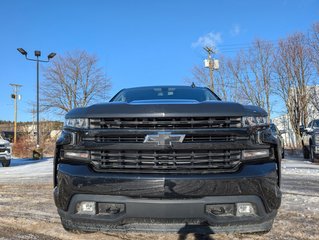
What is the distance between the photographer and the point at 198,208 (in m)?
2.76

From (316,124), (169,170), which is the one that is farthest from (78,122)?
(316,124)

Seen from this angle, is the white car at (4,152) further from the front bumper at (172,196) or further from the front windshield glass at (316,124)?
the front bumper at (172,196)

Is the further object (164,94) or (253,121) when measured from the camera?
(164,94)

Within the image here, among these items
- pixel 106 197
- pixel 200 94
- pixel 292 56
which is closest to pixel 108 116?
pixel 106 197

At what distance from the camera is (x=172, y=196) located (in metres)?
2.77

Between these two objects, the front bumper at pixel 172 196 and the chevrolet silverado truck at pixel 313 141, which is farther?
the chevrolet silverado truck at pixel 313 141

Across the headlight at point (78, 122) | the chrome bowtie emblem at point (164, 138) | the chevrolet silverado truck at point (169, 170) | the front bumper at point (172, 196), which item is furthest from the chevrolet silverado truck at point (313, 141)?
the headlight at point (78, 122)

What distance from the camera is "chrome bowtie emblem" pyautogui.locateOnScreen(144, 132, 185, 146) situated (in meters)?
2.88

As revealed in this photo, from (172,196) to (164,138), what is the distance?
45cm

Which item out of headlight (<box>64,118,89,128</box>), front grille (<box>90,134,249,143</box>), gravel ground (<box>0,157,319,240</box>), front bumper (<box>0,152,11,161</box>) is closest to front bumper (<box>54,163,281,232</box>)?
front grille (<box>90,134,249,143</box>)

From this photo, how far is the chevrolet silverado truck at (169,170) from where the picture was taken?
2.79 meters

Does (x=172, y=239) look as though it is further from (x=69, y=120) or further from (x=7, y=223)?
(x=7, y=223)

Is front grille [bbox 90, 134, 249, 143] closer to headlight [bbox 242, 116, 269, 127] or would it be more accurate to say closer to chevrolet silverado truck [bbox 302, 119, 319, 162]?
headlight [bbox 242, 116, 269, 127]

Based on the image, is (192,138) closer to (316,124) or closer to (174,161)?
(174,161)
